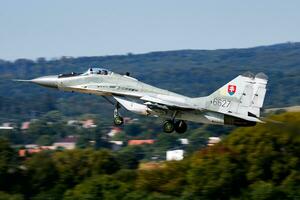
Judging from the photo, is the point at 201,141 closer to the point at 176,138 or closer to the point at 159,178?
the point at 176,138

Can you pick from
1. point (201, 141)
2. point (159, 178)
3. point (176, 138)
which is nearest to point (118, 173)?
point (159, 178)

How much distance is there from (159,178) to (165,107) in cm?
2887

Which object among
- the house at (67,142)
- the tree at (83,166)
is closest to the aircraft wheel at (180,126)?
the tree at (83,166)

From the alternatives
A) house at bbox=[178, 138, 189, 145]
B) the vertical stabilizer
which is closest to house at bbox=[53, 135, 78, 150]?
house at bbox=[178, 138, 189, 145]

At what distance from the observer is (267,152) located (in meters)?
63.9

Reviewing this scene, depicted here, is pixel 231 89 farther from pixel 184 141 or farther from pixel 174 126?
pixel 184 141

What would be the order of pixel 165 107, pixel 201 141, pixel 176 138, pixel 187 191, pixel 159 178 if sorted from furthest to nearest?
pixel 176 138 < pixel 201 141 < pixel 159 178 < pixel 187 191 < pixel 165 107

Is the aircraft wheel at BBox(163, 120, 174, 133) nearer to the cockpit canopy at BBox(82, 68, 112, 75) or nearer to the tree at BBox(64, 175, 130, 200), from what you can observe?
the cockpit canopy at BBox(82, 68, 112, 75)

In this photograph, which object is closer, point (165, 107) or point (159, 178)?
point (165, 107)

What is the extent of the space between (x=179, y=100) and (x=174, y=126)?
61.8 inches

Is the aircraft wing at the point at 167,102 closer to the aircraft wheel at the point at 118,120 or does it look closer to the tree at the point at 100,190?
the aircraft wheel at the point at 118,120

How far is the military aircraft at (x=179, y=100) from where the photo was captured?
37.8m

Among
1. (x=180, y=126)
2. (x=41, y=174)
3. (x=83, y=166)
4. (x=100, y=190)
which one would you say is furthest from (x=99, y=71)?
(x=83, y=166)

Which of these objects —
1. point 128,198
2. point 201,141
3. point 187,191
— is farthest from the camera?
point 201,141
